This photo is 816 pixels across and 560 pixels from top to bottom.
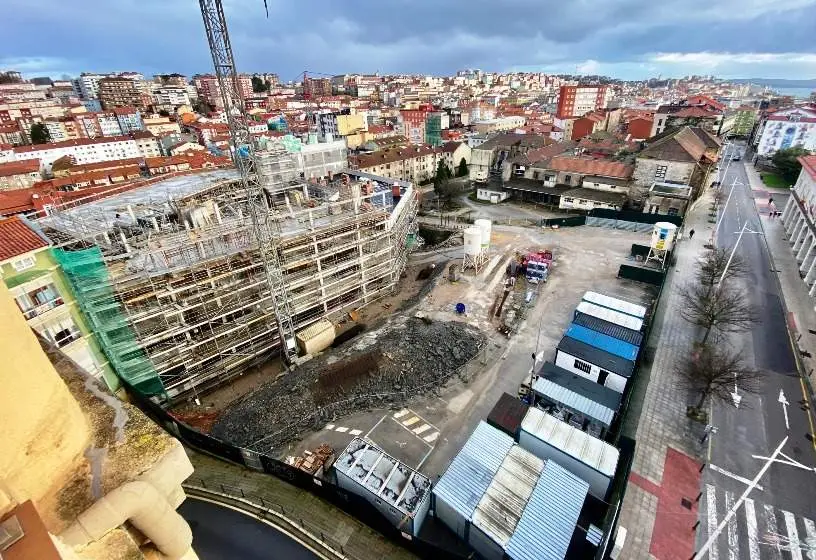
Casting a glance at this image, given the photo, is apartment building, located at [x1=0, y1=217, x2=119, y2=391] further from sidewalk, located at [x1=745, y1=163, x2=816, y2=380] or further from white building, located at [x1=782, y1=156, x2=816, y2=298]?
white building, located at [x1=782, y1=156, x2=816, y2=298]

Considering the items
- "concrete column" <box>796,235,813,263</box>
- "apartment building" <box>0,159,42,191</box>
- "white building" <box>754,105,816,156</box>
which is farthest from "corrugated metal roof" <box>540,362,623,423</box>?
"white building" <box>754,105,816,156</box>

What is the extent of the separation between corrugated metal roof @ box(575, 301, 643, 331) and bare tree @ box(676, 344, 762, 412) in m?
3.69

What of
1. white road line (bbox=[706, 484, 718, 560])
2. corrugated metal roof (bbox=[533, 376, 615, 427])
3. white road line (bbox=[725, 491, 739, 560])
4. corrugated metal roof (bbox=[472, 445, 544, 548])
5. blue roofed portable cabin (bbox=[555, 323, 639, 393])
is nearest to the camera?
corrugated metal roof (bbox=[472, 445, 544, 548])

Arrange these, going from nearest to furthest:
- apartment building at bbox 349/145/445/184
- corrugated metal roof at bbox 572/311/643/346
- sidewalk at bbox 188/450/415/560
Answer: sidewalk at bbox 188/450/415/560
corrugated metal roof at bbox 572/311/643/346
apartment building at bbox 349/145/445/184

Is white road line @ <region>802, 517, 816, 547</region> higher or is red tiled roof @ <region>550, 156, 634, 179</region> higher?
red tiled roof @ <region>550, 156, 634, 179</region>

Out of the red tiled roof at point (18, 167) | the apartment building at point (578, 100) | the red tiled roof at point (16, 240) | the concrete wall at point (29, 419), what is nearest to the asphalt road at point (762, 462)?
the concrete wall at point (29, 419)

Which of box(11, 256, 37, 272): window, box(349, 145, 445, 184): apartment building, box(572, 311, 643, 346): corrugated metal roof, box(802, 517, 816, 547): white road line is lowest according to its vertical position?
box(802, 517, 816, 547): white road line

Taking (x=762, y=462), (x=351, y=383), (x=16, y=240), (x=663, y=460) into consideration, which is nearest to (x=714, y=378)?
(x=762, y=462)

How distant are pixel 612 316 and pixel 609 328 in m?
1.52

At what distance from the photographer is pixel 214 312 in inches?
987

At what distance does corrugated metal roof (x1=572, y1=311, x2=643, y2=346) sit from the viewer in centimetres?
2479

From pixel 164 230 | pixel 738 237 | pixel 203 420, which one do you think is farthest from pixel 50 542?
pixel 738 237

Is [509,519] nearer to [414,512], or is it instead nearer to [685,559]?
[414,512]

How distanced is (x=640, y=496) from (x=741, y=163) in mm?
85781
